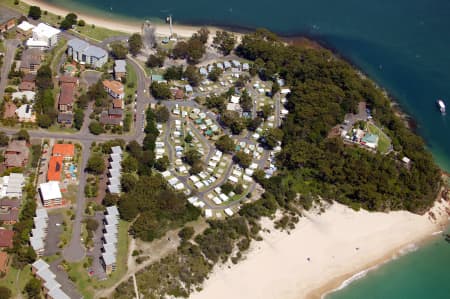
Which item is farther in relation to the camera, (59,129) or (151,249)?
(59,129)

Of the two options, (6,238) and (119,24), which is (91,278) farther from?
(119,24)

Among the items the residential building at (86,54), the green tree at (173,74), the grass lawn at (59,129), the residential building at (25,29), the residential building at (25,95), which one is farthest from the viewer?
the residential building at (25,29)

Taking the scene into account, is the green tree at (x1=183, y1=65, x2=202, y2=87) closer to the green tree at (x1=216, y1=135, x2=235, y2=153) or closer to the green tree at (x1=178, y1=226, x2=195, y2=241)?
the green tree at (x1=216, y1=135, x2=235, y2=153)

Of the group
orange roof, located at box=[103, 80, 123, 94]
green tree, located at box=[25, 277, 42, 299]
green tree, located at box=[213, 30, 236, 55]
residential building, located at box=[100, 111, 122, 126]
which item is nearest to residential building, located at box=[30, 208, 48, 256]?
green tree, located at box=[25, 277, 42, 299]

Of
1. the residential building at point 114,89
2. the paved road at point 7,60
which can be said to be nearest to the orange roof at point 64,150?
the residential building at point 114,89

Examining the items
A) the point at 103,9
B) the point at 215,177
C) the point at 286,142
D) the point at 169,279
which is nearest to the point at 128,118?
the point at 215,177

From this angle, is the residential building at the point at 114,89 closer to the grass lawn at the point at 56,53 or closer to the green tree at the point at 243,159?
the grass lawn at the point at 56,53

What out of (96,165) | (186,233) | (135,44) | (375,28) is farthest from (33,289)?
(375,28)
